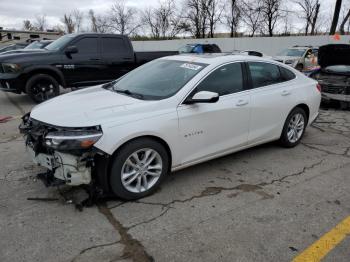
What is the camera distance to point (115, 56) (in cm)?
973

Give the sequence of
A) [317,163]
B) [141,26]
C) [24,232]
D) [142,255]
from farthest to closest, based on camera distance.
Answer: [141,26] < [317,163] < [24,232] < [142,255]

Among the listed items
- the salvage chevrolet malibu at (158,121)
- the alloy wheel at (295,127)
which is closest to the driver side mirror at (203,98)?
the salvage chevrolet malibu at (158,121)

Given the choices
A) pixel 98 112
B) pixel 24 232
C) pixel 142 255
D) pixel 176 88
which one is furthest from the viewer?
pixel 176 88

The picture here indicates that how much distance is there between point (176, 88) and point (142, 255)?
2.00 m

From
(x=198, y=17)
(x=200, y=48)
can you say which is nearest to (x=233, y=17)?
(x=198, y=17)

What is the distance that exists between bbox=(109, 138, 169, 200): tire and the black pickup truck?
6120mm

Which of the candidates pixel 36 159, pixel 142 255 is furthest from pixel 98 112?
pixel 142 255

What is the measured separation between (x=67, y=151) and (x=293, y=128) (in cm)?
374

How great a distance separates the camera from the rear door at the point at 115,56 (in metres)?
9.62

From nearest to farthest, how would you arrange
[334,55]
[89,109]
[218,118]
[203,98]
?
1. [89,109]
2. [203,98]
3. [218,118]
4. [334,55]

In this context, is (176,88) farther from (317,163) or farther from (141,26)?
(141,26)

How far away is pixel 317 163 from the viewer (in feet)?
16.4

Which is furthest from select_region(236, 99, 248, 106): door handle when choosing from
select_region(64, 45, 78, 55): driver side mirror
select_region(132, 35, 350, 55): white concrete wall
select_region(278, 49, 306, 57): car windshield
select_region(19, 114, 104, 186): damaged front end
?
select_region(132, 35, 350, 55): white concrete wall

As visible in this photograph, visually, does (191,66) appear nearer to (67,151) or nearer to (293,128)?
(67,151)
